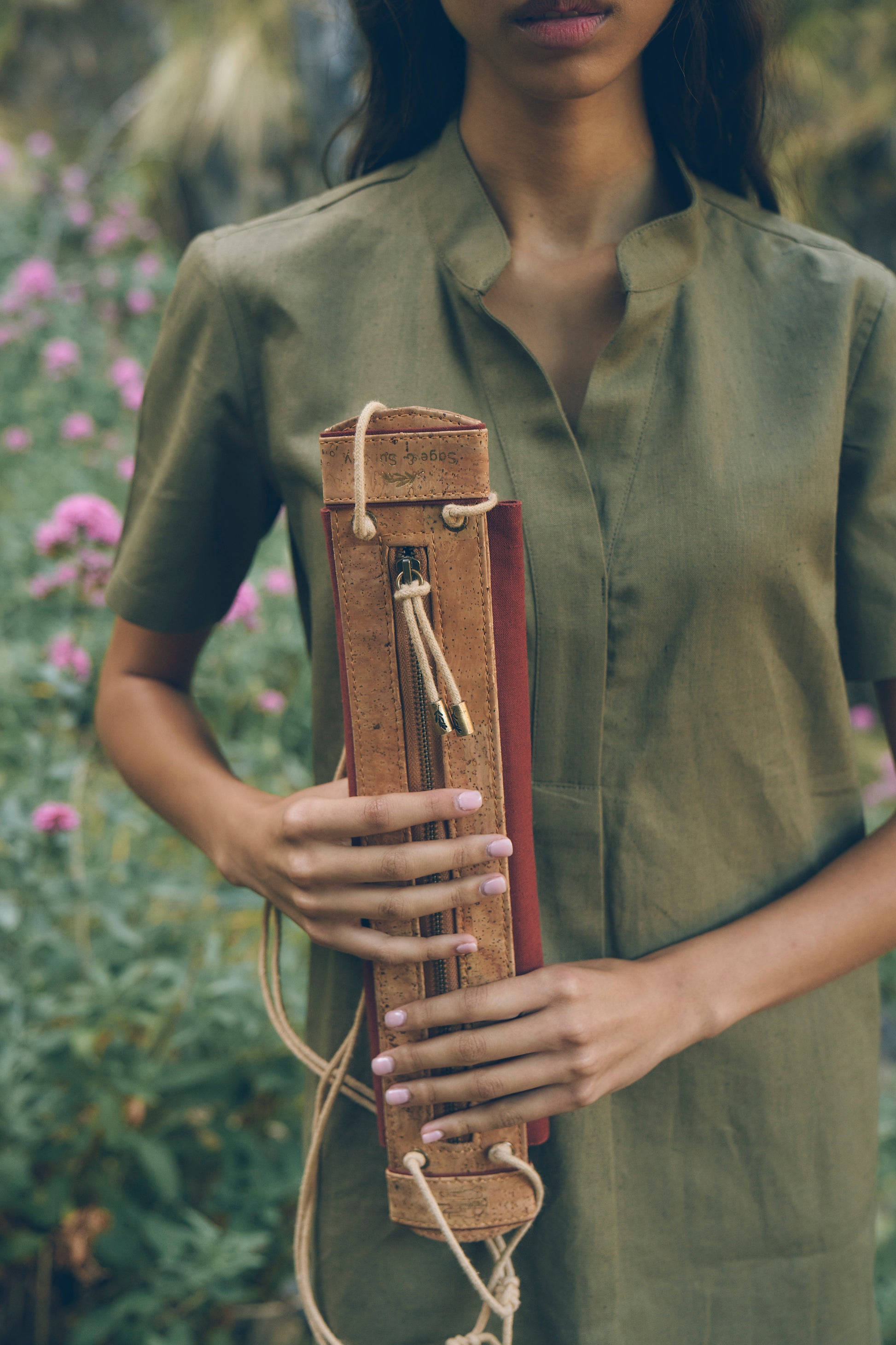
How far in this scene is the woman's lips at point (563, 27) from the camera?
807 mm

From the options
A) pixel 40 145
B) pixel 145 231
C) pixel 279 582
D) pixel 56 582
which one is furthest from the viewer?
pixel 40 145

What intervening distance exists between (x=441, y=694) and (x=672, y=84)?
26.1 inches

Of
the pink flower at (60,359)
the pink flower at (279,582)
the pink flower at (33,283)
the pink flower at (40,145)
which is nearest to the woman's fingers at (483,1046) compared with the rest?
the pink flower at (279,582)

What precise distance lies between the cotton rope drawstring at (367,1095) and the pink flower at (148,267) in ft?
12.2

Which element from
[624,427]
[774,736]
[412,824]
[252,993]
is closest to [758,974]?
[774,736]

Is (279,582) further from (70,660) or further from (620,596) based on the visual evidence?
(620,596)

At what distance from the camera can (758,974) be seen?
925mm

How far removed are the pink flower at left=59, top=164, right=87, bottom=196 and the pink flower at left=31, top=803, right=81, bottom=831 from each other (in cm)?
414

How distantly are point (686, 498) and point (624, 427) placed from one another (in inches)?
3.2

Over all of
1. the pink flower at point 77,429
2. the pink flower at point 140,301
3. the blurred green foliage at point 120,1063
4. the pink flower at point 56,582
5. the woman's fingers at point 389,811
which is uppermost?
the pink flower at point 140,301

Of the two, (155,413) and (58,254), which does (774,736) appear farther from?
(58,254)

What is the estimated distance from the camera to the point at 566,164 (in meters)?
0.96

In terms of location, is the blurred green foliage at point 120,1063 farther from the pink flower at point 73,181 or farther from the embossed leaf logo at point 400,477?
the pink flower at point 73,181

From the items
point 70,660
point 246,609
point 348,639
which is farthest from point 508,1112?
point 246,609
